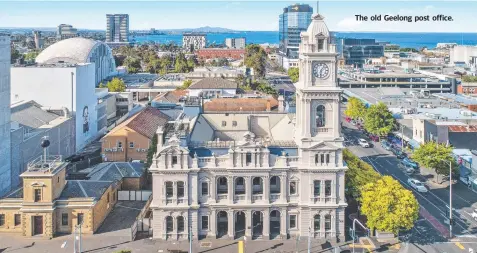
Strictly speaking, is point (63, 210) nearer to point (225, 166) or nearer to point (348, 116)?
point (225, 166)

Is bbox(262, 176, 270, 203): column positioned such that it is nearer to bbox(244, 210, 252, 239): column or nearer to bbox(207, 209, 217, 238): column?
bbox(244, 210, 252, 239): column

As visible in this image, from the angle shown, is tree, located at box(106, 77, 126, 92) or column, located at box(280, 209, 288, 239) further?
tree, located at box(106, 77, 126, 92)

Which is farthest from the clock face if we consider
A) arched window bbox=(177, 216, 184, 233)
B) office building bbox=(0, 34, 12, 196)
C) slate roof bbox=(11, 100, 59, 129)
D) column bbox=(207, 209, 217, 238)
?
slate roof bbox=(11, 100, 59, 129)

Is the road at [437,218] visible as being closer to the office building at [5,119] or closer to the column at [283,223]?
the column at [283,223]

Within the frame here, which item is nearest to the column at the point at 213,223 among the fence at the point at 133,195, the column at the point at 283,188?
the column at the point at 283,188

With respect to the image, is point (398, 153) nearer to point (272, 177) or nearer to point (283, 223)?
point (272, 177)

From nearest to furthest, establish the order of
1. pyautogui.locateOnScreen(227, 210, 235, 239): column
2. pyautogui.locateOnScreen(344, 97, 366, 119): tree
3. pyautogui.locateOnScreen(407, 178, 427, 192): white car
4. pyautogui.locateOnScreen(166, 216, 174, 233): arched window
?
1. pyautogui.locateOnScreen(166, 216, 174, 233): arched window
2. pyautogui.locateOnScreen(227, 210, 235, 239): column
3. pyautogui.locateOnScreen(407, 178, 427, 192): white car
4. pyautogui.locateOnScreen(344, 97, 366, 119): tree

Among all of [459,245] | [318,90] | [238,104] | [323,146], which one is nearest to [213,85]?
[238,104]

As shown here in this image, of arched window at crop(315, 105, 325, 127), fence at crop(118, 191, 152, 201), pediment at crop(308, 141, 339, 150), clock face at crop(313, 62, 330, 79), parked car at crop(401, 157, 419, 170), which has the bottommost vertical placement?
fence at crop(118, 191, 152, 201)
